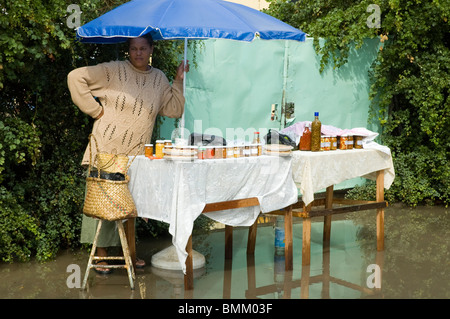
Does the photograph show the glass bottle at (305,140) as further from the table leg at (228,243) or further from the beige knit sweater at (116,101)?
the beige knit sweater at (116,101)

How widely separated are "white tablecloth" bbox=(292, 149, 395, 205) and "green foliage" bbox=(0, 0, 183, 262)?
2.24 meters

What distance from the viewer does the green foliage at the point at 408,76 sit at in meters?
8.99

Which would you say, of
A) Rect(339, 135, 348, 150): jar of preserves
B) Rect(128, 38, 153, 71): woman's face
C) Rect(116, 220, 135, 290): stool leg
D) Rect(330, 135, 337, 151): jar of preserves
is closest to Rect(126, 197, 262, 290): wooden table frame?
Rect(116, 220, 135, 290): stool leg

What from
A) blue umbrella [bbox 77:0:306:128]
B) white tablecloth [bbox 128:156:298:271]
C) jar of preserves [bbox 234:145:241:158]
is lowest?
white tablecloth [bbox 128:156:298:271]

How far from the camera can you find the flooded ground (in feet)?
17.9

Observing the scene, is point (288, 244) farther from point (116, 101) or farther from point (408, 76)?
point (408, 76)

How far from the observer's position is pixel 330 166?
248 inches

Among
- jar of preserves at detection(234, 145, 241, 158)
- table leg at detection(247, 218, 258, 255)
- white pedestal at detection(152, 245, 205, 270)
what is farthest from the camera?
table leg at detection(247, 218, 258, 255)

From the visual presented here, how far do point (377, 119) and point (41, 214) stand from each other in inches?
220

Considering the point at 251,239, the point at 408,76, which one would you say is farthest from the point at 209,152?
the point at 408,76

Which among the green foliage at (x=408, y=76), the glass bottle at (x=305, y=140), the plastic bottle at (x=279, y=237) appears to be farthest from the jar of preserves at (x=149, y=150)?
the green foliage at (x=408, y=76)

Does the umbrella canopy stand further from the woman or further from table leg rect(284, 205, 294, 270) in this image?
table leg rect(284, 205, 294, 270)

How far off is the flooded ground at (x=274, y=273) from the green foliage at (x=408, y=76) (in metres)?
1.80

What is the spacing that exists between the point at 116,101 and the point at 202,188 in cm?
128
